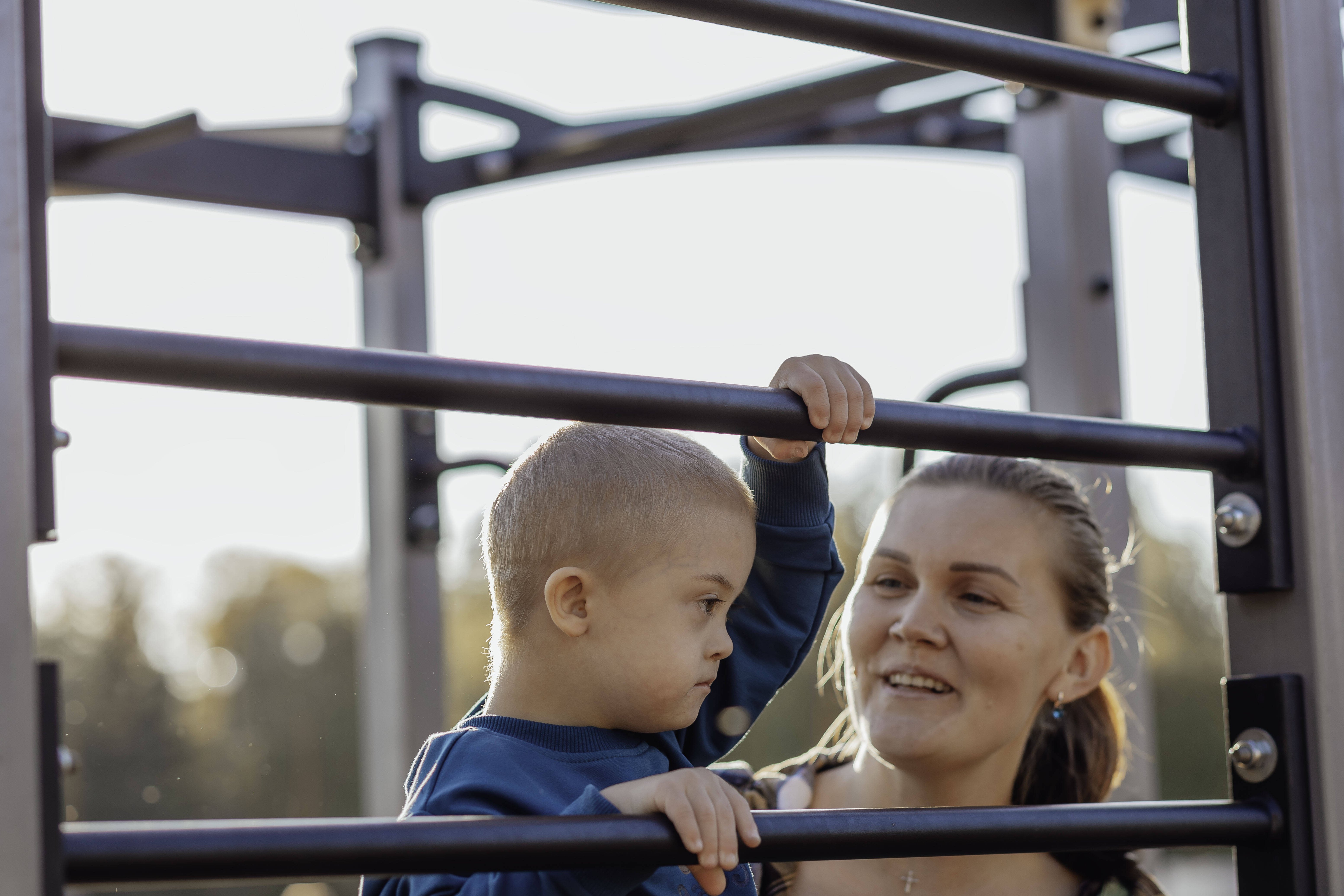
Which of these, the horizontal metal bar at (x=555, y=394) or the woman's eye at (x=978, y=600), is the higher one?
the horizontal metal bar at (x=555, y=394)

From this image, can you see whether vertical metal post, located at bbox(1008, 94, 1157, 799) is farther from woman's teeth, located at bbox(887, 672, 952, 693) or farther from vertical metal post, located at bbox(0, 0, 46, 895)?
vertical metal post, located at bbox(0, 0, 46, 895)

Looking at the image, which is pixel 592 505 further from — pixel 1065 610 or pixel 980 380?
pixel 980 380

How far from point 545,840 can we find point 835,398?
0.28 m

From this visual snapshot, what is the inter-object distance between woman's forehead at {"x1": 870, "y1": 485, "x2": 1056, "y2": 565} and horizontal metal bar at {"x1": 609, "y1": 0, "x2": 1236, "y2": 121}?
0.63m

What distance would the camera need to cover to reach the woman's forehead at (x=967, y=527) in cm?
146

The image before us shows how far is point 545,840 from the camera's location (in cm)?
60

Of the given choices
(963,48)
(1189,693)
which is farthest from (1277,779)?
(1189,693)

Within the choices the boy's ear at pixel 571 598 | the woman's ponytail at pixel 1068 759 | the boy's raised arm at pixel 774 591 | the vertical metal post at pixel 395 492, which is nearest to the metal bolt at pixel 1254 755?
the boy's raised arm at pixel 774 591

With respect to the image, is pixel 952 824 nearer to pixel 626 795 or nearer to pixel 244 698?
pixel 626 795

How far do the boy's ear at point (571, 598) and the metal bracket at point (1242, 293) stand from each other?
431 millimetres

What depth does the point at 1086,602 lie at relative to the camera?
153cm

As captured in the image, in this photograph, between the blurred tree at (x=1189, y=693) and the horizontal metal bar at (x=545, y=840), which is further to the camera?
the blurred tree at (x=1189, y=693)

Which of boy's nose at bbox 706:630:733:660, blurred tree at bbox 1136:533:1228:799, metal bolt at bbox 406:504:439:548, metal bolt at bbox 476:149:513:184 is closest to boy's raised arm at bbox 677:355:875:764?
boy's nose at bbox 706:630:733:660

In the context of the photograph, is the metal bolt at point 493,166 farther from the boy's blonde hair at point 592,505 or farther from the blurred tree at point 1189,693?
the blurred tree at point 1189,693
